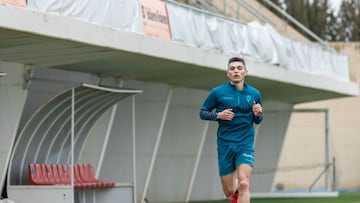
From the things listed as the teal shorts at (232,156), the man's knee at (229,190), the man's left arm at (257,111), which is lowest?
the man's knee at (229,190)

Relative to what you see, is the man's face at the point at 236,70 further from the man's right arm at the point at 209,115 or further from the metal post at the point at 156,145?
the metal post at the point at 156,145

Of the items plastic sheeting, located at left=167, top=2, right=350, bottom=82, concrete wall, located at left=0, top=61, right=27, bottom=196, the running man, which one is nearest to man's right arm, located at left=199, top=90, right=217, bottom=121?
the running man

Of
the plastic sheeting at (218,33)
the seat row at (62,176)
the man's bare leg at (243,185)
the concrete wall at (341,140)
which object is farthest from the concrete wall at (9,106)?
the concrete wall at (341,140)

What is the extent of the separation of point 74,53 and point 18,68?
1.38m

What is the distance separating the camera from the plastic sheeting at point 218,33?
13859 mm

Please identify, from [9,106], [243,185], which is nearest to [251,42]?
[9,106]

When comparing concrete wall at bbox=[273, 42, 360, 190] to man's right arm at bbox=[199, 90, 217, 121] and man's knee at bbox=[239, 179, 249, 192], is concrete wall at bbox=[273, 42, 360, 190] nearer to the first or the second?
man's right arm at bbox=[199, 90, 217, 121]

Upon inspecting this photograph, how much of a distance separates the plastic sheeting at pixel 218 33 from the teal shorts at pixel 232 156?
4009mm

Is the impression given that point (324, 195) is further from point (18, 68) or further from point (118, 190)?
point (18, 68)

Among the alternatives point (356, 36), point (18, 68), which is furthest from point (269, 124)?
point (356, 36)

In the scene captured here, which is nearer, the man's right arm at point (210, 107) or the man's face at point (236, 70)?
the man's face at point (236, 70)

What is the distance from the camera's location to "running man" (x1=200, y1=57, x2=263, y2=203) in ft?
32.4

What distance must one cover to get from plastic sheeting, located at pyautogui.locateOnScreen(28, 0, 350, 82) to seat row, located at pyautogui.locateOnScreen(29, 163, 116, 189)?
8.56 ft

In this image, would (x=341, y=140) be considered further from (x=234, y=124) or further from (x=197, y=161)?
(x=234, y=124)
